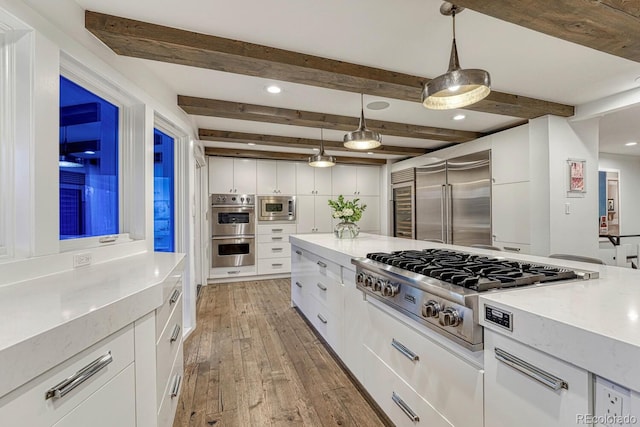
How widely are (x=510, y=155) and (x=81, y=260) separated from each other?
4.24 metres

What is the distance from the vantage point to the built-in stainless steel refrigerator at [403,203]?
5.34 m

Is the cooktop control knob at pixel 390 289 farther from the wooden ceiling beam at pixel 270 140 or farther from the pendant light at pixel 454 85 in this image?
the wooden ceiling beam at pixel 270 140

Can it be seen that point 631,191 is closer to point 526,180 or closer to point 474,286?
point 526,180

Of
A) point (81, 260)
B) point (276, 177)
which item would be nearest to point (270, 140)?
point (276, 177)

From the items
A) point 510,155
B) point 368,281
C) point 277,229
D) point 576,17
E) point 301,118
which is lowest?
point 368,281

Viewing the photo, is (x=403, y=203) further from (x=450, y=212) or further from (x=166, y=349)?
(x=166, y=349)

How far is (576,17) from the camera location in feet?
4.60

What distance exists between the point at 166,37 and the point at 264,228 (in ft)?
12.3

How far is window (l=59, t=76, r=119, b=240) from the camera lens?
154cm

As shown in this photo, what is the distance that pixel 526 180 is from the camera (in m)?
3.33

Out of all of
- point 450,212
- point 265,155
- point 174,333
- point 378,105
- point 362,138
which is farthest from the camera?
point 265,155

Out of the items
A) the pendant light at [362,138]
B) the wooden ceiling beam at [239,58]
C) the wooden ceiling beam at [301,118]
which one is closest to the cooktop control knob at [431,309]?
the pendant light at [362,138]

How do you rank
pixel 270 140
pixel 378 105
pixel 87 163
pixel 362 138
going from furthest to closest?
pixel 270 140 < pixel 378 105 < pixel 362 138 < pixel 87 163

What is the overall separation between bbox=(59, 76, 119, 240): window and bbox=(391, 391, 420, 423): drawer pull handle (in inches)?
75.6
